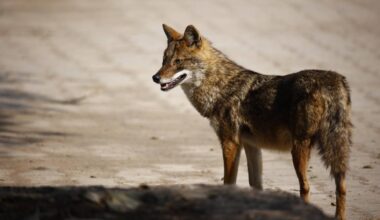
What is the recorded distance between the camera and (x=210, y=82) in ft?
32.9

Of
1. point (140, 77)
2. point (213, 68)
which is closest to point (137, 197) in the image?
point (213, 68)

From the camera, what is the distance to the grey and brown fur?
8609 mm

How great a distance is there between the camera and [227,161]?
31.5 ft

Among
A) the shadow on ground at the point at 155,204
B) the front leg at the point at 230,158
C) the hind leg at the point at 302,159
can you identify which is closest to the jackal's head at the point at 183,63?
the front leg at the point at 230,158

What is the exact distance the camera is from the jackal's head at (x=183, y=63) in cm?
1002

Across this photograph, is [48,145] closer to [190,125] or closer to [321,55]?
[190,125]

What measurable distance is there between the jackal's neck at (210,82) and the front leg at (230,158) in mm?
462

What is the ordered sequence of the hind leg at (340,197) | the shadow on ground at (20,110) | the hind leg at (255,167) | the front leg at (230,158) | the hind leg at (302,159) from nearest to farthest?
the hind leg at (340,197), the hind leg at (302,159), the front leg at (230,158), the hind leg at (255,167), the shadow on ground at (20,110)

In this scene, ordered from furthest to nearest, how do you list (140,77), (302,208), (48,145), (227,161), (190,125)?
(140,77), (190,125), (48,145), (227,161), (302,208)

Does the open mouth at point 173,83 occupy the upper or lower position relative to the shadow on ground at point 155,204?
upper

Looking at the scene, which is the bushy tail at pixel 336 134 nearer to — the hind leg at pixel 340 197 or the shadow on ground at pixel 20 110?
the hind leg at pixel 340 197

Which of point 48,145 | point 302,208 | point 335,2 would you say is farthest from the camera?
point 335,2

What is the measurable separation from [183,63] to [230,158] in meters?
1.18

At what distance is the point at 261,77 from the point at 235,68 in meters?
0.45
